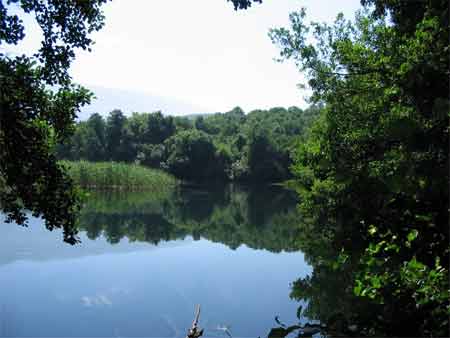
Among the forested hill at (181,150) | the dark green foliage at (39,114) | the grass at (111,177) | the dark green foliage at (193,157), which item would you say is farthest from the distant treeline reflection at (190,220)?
the forested hill at (181,150)

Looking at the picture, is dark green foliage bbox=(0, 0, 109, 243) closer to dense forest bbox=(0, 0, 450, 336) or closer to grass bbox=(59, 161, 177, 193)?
dense forest bbox=(0, 0, 450, 336)

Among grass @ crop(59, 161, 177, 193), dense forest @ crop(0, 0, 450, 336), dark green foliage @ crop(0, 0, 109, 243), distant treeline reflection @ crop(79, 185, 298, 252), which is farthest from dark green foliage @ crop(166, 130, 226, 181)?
dark green foliage @ crop(0, 0, 109, 243)

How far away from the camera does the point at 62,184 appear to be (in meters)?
4.01

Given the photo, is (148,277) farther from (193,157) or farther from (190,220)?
(193,157)

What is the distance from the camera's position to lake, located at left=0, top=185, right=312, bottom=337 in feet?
27.3

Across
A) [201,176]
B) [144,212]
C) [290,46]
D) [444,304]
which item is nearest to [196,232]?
[144,212]

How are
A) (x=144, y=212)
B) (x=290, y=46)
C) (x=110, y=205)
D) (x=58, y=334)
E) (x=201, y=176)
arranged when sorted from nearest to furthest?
1. (x=58, y=334)
2. (x=290, y=46)
3. (x=144, y=212)
4. (x=110, y=205)
5. (x=201, y=176)

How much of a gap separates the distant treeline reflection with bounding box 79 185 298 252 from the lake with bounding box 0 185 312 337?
0.33ft

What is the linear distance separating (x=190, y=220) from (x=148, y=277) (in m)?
12.5

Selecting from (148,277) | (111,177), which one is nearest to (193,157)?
(111,177)

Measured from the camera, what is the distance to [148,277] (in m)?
12.3

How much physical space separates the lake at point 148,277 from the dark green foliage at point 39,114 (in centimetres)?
301

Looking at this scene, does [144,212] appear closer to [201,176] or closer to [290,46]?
[290,46]

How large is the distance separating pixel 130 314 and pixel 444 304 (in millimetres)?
8020
